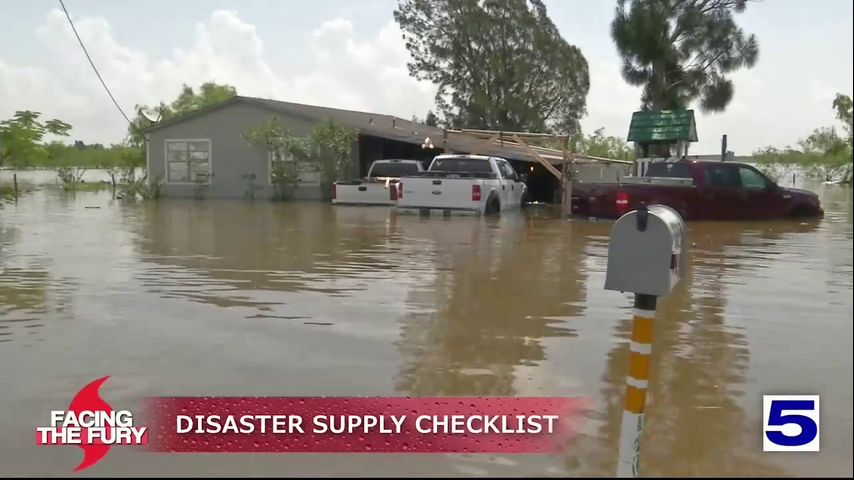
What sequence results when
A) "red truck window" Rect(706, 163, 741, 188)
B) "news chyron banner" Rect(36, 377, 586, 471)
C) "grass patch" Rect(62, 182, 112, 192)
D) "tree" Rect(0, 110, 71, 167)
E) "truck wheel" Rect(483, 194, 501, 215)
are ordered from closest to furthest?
"news chyron banner" Rect(36, 377, 586, 471)
"tree" Rect(0, 110, 71, 167)
"red truck window" Rect(706, 163, 741, 188)
"truck wheel" Rect(483, 194, 501, 215)
"grass patch" Rect(62, 182, 112, 192)

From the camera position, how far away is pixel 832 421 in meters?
3.11

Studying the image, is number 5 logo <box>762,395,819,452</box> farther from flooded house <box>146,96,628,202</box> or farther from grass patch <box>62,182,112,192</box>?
grass patch <box>62,182,112,192</box>

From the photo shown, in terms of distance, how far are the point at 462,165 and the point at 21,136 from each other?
36.4ft

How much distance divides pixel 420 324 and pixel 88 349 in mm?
2557

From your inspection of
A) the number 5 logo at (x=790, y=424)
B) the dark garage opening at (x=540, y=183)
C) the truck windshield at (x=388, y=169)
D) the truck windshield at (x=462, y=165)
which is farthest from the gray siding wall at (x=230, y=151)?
the number 5 logo at (x=790, y=424)

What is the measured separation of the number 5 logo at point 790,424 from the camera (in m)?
3.46

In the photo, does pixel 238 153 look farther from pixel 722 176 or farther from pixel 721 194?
pixel 721 194

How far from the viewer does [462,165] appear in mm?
19344

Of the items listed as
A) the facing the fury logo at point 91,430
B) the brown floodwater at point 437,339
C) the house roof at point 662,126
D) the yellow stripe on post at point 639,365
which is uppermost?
the house roof at point 662,126

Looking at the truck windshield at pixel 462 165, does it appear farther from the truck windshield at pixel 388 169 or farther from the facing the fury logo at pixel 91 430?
the facing the fury logo at pixel 91 430

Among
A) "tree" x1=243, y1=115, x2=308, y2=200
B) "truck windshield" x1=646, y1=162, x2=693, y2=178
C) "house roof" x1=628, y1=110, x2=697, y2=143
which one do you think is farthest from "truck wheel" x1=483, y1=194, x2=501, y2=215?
"tree" x1=243, y1=115, x2=308, y2=200

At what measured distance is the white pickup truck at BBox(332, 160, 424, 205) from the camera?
75.9ft

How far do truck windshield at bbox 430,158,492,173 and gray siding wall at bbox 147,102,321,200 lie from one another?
10.4 m

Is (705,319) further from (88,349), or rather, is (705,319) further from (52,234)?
(52,234)
